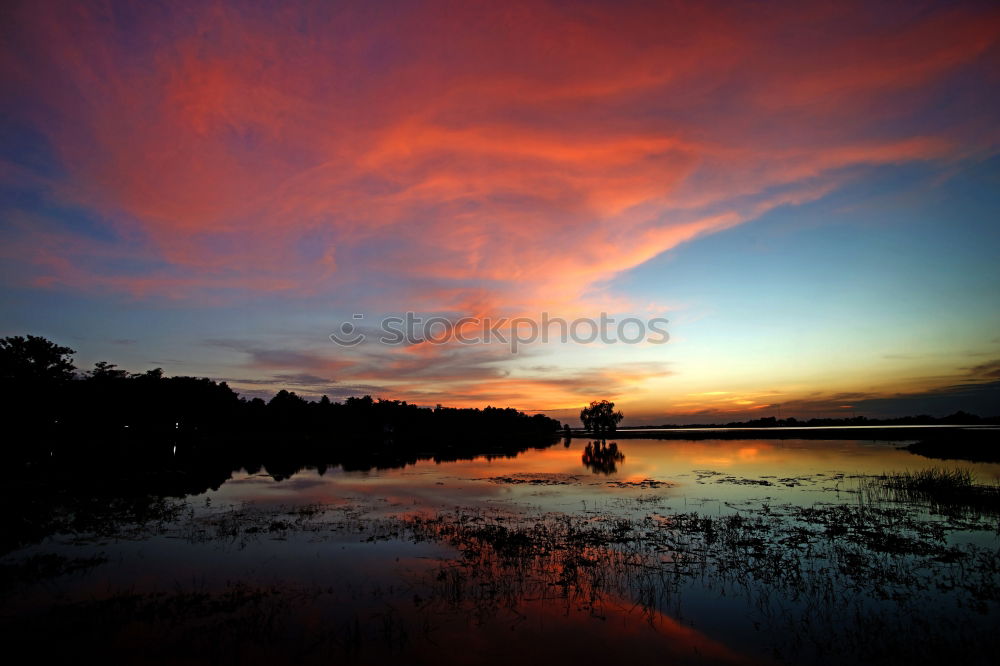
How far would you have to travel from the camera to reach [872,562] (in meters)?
16.9

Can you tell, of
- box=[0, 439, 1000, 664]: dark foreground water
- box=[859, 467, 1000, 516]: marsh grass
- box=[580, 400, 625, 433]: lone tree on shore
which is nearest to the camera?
box=[0, 439, 1000, 664]: dark foreground water

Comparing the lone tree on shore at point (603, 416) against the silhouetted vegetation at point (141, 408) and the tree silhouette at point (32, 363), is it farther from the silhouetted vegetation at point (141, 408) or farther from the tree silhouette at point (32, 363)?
the tree silhouette at point (32, 363)

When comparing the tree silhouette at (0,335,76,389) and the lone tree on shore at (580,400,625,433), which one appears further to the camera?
the lone tree on shore at (580,400,625,433)

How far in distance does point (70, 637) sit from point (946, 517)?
35.9 meters

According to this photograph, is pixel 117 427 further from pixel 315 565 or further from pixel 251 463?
pixel 315 565

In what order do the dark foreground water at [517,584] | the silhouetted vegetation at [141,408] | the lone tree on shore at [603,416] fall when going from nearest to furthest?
the dark foreground water at [517,584]
the silhouetted vegetation at [141,408]
the lone tree on shore at [603,416]

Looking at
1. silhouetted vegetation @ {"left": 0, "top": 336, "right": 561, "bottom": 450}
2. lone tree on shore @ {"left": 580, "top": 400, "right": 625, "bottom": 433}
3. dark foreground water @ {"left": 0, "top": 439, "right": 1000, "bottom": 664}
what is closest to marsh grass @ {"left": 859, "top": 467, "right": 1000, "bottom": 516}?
dark foreground water @ {"left": 0, "top": 439, "right": 1000, "bottom": 664}

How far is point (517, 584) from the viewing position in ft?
50.2

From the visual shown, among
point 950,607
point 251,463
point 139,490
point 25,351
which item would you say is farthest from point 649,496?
point 25,351

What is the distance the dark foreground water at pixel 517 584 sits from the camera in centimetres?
1115

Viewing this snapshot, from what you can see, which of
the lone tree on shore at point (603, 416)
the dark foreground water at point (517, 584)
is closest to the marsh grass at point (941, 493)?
the dark foreground water at point (517, 584)

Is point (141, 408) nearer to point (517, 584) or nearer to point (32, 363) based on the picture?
point (32, 363)

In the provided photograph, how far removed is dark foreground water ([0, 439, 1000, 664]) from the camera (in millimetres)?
11148

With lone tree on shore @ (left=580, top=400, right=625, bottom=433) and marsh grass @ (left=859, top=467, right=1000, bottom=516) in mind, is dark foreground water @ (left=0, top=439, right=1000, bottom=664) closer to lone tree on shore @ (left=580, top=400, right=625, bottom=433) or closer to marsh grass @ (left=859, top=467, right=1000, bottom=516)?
marsh grass @ (left=859, top=467, right=1000, bottom=516)
